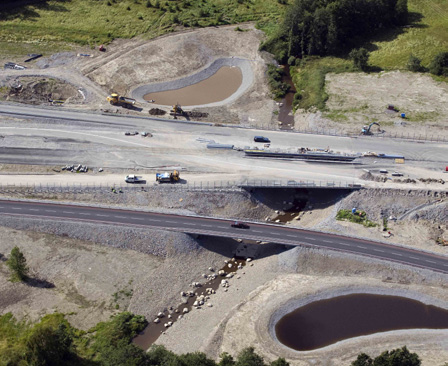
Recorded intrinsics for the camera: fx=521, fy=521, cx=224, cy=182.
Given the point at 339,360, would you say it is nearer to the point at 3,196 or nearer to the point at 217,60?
the point at 3,196

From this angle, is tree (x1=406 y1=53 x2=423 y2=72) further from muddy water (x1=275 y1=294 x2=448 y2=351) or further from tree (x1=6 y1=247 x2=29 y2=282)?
tree (x1=6 y1=247 x2=29 y2=282)

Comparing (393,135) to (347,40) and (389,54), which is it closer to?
(389,54)

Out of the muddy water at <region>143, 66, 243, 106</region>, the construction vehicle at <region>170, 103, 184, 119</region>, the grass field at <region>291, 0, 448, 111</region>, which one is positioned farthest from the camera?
the grass field at <region>291, 0, 448, 111</region>

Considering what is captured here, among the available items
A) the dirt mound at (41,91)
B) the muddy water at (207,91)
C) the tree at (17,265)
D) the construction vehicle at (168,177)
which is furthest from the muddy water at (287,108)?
the tree at (17,265)

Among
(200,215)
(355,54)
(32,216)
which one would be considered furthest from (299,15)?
(32,216)

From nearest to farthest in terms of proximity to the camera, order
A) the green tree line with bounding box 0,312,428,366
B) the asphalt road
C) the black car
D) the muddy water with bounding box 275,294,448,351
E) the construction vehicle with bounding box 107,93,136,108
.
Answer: the green tree line with bounding box 0,312,428,366, the muddy water with bounding box 275,294,448,351, the asphalt road, the black car, the construction vehicle with bounding box 107,93,136,108

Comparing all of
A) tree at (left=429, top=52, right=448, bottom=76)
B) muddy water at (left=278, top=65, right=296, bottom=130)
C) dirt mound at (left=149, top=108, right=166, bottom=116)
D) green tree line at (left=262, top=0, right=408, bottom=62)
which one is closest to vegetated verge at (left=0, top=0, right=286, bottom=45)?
green tree line at (left=262, top=0, right=408, bottom=62)

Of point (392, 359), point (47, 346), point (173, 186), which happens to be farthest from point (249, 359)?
point (173, 186)
